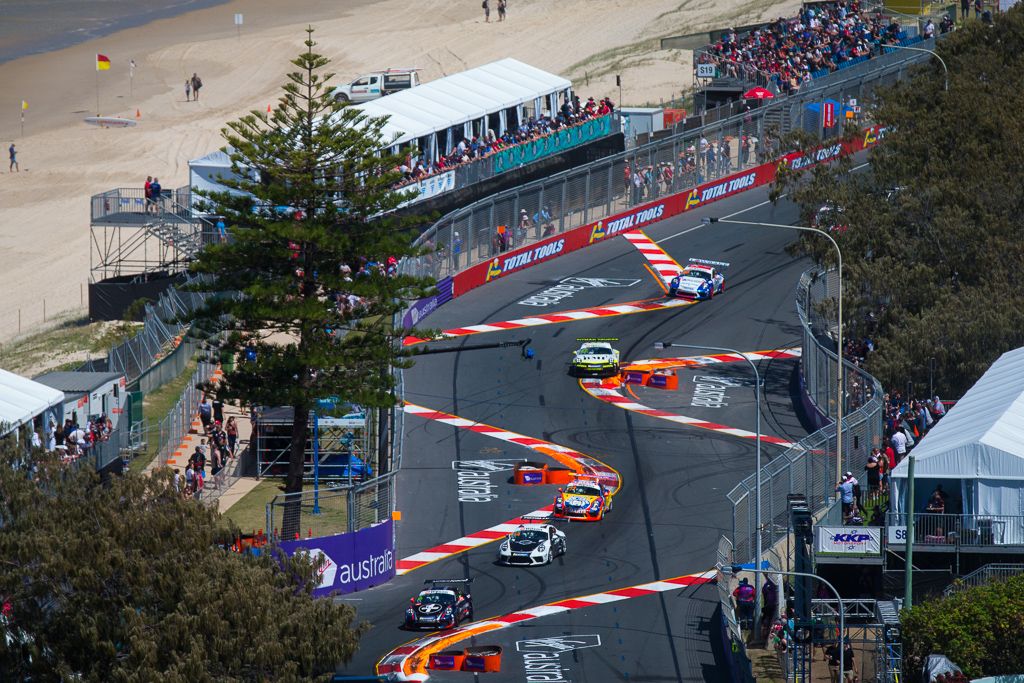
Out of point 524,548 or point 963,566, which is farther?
point 524,548

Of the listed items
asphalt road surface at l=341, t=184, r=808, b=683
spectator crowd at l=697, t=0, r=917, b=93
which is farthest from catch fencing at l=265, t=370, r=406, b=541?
spectator crowd at l=697, t=0, r=917, b=93

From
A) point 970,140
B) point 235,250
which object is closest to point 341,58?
point 970,140

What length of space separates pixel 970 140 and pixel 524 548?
25.9m

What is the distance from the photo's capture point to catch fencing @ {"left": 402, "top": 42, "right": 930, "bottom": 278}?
214ft

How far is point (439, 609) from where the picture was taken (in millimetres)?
38844

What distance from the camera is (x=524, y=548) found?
141 ft

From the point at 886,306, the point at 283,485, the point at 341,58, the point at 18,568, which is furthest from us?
the point at 341,58

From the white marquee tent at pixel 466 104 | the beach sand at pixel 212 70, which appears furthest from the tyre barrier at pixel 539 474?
the beach sand at pixel 212 70

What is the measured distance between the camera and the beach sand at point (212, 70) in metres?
86.4

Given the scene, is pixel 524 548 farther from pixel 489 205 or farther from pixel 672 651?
pixel 489 205

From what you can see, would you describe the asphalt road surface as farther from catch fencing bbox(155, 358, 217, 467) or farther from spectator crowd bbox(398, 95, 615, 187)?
catch fencing bbox(155, 358, 217, 467)

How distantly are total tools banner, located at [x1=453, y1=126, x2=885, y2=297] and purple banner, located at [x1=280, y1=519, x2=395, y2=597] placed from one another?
22.9m

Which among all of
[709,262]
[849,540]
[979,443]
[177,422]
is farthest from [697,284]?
[849,540]

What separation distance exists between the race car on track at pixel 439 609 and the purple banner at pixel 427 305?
20.7 meters
